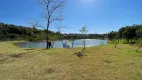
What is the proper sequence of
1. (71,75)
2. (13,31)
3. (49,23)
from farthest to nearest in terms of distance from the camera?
(13,31) → (49,23) → (71,75)

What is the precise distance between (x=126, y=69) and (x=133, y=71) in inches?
15.6

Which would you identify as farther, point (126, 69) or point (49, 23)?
point (49, 23)

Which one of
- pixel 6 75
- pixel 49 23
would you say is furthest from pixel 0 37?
pixel 6 75

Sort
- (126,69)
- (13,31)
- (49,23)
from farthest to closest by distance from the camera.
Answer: (13,31) < (49,23) < (126,69)

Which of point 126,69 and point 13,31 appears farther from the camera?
point 13,31

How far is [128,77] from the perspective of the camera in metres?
6.21

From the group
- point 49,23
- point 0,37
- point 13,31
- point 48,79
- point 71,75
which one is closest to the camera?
point 48,79

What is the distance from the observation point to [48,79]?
5.96 meters

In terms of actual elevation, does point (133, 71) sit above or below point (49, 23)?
below

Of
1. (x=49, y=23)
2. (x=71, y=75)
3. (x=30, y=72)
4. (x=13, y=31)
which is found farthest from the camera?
(x=13, y=31)

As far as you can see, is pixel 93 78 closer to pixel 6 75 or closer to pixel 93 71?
pixel 93 71

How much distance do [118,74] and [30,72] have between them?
4031 millimetres

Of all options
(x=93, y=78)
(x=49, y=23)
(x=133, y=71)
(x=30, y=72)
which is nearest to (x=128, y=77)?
(x=133, y=71)

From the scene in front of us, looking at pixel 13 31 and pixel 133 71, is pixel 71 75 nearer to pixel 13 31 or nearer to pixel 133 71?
pixel 133 71
